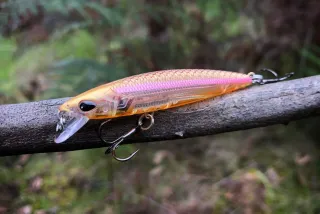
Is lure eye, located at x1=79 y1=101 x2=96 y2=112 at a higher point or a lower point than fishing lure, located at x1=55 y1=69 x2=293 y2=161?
higher

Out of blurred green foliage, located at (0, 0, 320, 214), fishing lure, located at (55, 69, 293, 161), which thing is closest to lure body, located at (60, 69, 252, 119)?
fishing lure, located at (55, 69, 293, 161)

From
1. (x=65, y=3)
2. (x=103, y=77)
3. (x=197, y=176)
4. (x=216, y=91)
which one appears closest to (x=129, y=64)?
(x=103, y=77)

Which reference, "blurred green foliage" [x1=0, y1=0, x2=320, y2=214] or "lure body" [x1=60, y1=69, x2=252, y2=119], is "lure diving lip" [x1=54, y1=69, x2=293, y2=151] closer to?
"lure body" [x1=60, y1=69, x2=252, y2=119]

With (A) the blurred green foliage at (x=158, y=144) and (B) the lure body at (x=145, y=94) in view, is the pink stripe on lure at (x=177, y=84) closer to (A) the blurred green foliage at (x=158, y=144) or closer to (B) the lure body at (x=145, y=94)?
(B) the lure body at (x=145, y=94)

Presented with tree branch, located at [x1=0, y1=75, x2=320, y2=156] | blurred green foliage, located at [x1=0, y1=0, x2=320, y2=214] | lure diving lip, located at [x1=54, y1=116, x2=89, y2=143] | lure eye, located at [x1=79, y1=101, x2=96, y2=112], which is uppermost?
lure eye, located at [x1=79, y1=101, x2=96, y2=112]

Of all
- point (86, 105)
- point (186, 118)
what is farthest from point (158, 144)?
point (86, 105)

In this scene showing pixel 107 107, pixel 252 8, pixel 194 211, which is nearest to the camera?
pixel 107 107

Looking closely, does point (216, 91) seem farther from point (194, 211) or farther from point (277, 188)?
point (277, 188)
